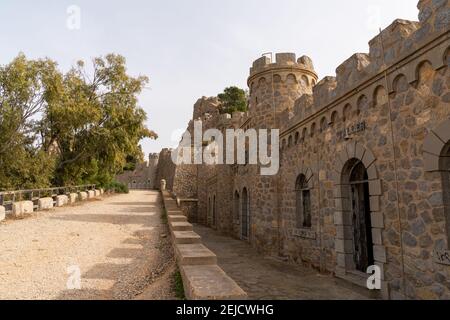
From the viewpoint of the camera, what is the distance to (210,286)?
4.30m

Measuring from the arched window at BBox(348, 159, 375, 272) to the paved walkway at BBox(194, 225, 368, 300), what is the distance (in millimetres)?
732

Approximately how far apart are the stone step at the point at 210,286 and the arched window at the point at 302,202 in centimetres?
516

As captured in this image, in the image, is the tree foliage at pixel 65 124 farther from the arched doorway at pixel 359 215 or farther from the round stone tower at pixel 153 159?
the round stone tower at pixel 153 159

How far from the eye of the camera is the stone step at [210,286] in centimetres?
397

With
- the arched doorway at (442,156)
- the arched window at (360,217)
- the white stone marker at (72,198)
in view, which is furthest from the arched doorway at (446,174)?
the white stone marker at (72,198)

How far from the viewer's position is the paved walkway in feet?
22.1

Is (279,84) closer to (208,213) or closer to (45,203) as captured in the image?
(45,203)

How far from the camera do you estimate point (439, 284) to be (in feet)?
15.5

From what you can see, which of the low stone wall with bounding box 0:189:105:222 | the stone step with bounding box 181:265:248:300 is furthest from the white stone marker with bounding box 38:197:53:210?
the stone step with bounding box 181:265:248:300

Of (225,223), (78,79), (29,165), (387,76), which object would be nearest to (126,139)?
(78,79)

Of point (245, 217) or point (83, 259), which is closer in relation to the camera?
point (83, 259)

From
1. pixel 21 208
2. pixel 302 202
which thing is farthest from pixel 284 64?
pixel 21 208

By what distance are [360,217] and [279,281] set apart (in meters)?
2.53
